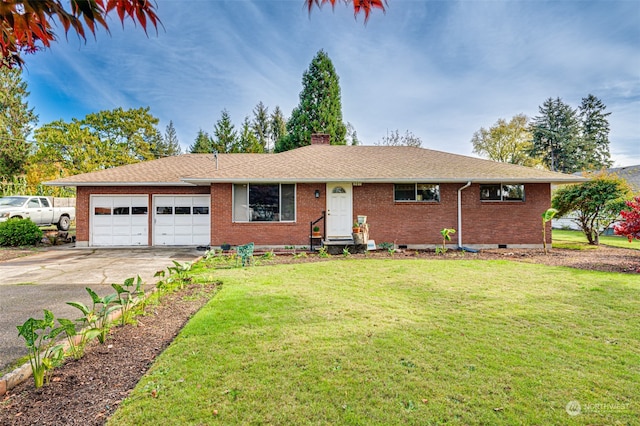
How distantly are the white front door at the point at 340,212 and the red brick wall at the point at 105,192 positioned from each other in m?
5.41

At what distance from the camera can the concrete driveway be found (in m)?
4.55

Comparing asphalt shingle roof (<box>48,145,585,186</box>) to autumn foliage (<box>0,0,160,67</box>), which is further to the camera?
asphalt shingle roof (<box>48,145,585,186</box>)

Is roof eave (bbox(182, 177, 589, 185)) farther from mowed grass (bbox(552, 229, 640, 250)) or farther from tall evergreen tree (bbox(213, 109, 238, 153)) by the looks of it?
tall evergreen tree (bbox(213, 109, 238, 153))

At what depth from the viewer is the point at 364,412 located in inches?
89.8

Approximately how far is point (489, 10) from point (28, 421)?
428 inches

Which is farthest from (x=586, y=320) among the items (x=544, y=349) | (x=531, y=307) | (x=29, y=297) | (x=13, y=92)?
(x=13, y=92)

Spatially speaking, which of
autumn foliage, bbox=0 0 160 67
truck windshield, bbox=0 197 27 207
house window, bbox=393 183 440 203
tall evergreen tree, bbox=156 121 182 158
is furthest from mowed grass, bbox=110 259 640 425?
tall evergreen tree, bbox=156 121 182 158

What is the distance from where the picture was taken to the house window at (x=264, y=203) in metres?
11.6

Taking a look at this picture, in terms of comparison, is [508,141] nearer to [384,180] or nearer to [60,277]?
[384,180]

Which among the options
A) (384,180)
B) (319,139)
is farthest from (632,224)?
(319,139)

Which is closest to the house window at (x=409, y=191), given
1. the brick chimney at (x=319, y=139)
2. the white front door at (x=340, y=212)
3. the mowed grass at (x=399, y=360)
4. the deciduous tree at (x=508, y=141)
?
the white front door at (x=340, y=212)

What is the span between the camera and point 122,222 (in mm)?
13000

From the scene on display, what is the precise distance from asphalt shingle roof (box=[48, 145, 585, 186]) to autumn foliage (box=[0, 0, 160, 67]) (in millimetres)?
9160

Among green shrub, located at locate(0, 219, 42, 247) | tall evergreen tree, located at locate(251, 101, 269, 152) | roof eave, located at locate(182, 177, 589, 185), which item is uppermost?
tall evergreen tree, located at locate(251, 101, 269, 152)
